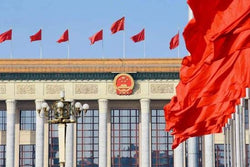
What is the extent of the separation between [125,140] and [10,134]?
11077mm

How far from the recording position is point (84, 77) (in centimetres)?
7069

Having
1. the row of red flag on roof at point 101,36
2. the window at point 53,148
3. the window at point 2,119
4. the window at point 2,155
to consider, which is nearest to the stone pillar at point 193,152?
the row of red flag on roof at point 101,36

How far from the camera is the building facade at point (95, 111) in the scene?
2741 inches

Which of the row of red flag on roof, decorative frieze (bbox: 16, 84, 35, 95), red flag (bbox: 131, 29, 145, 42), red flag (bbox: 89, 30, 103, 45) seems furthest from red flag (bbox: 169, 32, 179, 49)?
decorative frieze (bbox: 16, 84, 35, 95)

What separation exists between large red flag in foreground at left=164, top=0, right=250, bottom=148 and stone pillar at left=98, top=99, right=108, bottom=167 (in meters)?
46.4

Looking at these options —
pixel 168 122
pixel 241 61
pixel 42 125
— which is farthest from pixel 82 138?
pixel 241 61

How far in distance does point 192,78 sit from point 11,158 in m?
53.2

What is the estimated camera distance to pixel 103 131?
6919 cm

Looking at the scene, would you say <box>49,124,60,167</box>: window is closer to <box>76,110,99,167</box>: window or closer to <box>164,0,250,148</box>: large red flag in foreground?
<box>76,110,99,167</box>: window

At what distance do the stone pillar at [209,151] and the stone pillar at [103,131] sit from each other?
372 inches

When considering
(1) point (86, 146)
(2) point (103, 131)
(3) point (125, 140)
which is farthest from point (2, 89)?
(3) point (125, 140)

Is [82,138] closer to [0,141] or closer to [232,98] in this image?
[0,141]

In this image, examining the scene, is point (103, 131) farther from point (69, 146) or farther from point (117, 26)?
point (117, 26)

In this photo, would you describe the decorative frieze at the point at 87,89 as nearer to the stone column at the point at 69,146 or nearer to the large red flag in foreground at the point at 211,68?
the stone column at the point at 69,146
